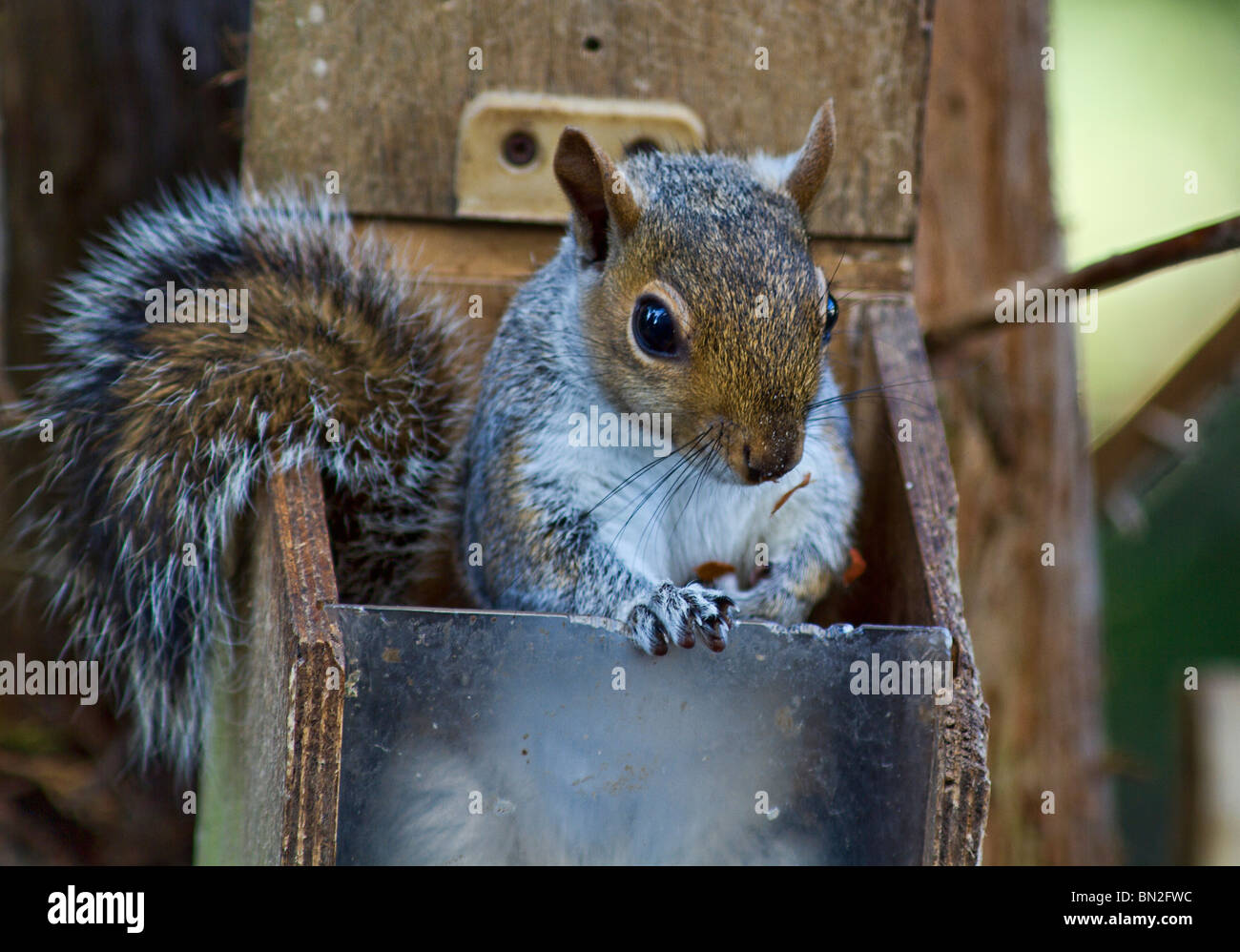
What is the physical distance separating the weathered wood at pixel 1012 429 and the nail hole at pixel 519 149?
94cm

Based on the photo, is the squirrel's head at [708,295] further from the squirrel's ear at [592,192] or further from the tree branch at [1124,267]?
the tree branch at [1124,267]

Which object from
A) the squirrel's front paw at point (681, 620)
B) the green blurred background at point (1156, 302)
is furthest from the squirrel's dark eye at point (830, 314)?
the green blurred background at point (1156, 302)

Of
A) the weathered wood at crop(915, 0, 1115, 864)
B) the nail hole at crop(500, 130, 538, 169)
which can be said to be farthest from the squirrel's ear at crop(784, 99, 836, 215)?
the weathered wood at crop(915, 0, 1115, 864)

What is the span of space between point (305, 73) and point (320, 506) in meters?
0.81

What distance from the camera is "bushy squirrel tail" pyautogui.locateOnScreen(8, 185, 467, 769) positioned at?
1699 millimetres

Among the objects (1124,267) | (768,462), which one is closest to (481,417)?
(768,462)

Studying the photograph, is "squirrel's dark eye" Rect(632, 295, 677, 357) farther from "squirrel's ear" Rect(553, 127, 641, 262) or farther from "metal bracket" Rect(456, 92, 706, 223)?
"metal bracket" Rect(456, 92, 706, 223)

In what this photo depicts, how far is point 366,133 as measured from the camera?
6.60ft

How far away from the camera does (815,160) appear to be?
1749 mm

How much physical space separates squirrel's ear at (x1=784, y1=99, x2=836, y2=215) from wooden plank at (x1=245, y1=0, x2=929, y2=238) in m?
0.29

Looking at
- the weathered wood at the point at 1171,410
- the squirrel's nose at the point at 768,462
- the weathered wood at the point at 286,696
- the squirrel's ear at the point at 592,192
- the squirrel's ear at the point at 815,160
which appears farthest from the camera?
the weathered wood at the point at 1171,410

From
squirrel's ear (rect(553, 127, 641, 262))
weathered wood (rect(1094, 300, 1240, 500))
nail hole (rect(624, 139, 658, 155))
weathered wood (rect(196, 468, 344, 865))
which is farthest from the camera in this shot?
weathered wood (rect(1094, 300, 1240, 500))

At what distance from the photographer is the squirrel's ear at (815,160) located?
1.74m
